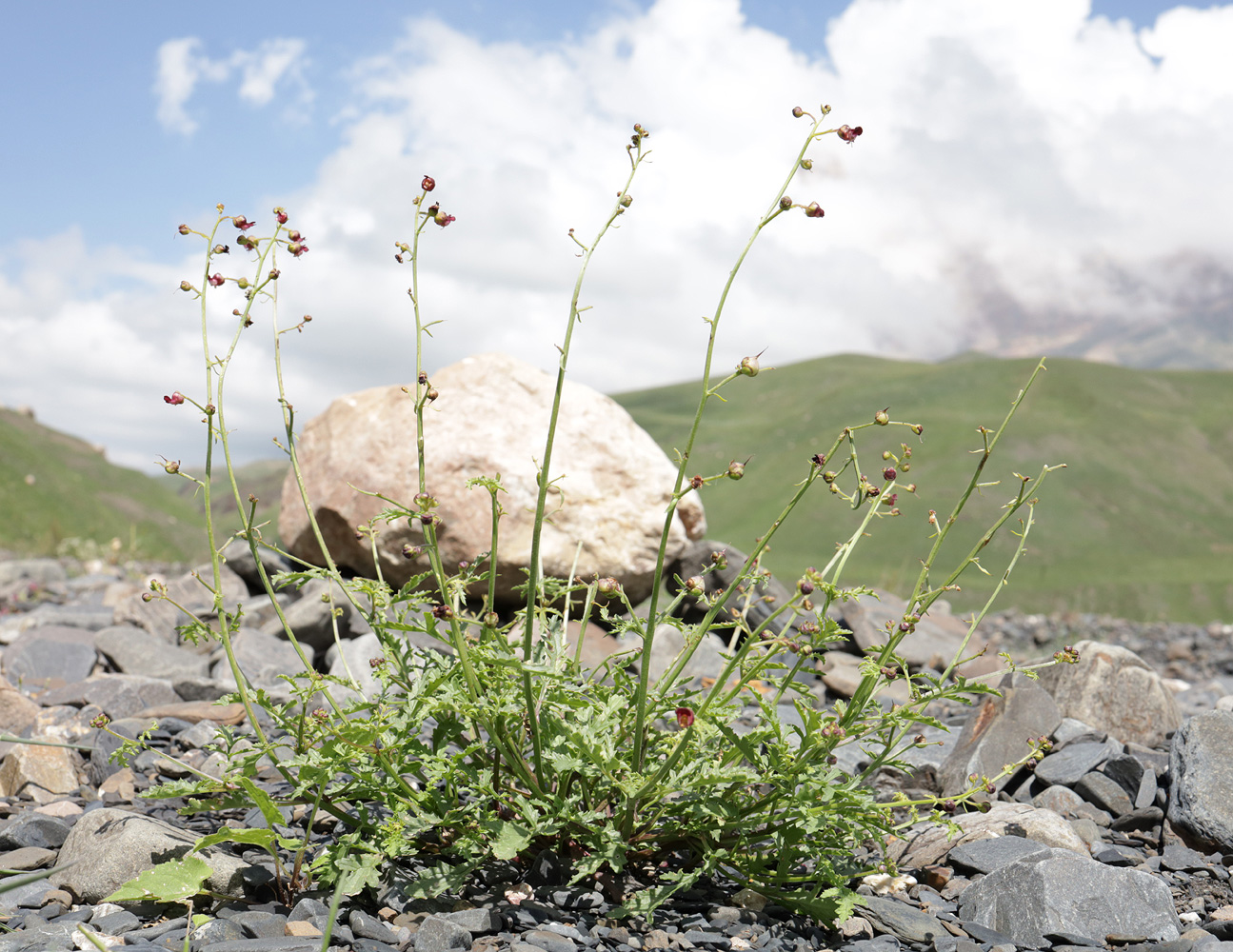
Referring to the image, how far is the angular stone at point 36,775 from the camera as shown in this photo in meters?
3.84

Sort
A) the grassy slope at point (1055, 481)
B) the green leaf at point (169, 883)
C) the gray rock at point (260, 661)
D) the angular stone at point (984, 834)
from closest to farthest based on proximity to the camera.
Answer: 1. the green leaf at point (169, 883)
2. the angular stone at point (984, 834)
3. the gray rock at point (260, 661)
4. the grassy slope at point (1055, 481)

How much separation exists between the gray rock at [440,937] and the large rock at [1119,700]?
3.90 meters

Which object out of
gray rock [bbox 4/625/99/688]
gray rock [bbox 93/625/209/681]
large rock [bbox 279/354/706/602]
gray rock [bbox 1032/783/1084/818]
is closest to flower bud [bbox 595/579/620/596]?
gray rock [bbox 1032/783/1084/818]

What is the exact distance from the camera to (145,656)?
19.4 feet

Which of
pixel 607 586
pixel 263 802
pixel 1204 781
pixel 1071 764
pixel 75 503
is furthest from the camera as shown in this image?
pixel 75 503

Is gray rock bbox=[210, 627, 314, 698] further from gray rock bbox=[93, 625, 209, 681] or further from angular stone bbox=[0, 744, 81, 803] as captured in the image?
angular stone bbox=[0, 744, 81, 803]

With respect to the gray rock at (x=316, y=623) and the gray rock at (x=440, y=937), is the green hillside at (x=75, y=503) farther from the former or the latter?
the gray rock at (x=440, y=937)

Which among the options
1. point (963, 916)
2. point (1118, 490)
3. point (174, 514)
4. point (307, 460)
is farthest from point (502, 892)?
point (1118, 490)

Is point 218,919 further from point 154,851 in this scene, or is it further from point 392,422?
point 392,422

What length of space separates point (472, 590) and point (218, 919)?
424 cm

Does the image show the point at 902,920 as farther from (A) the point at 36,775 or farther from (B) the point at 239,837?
(A) the point at 36,775

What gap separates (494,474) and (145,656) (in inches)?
106

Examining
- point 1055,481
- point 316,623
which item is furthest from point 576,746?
point 1055,481

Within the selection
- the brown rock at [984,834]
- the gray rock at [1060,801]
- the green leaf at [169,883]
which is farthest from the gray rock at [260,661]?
the gray rock at [1060,801]
